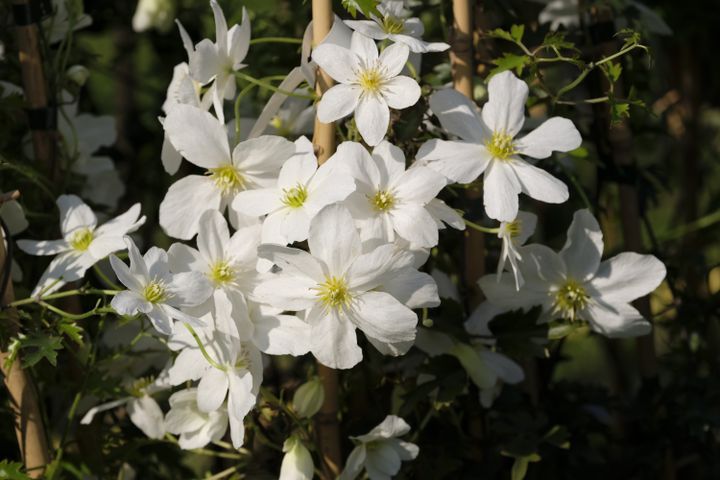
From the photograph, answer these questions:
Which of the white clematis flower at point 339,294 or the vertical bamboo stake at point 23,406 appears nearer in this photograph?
the white clematis flower at point 339,294

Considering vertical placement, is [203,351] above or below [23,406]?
above

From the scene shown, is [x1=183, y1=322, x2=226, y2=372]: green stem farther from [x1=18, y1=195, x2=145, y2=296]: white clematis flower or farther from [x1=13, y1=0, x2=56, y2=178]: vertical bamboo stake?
[x1=13, y1=0, x2=56, y2=178]: vertical bamboo stake

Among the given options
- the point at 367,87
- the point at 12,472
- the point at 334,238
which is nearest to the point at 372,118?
the point at 367,87

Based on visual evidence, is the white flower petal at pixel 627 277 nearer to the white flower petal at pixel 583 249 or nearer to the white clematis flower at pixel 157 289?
the white flower petal at pixel 583 249

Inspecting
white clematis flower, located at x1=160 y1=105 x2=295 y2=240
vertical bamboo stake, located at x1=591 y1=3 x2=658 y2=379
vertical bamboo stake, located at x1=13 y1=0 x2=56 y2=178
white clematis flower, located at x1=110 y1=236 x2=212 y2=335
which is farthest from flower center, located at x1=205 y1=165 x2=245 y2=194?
vertical bamboo stake, located at x1=591 y1=3 x2=658 y2=379

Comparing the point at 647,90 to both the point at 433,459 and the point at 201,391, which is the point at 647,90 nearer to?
the point at 433,459

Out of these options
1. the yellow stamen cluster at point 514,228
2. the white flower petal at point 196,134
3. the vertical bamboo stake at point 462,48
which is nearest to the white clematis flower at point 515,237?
the yellow stamen cluster at point 514,228

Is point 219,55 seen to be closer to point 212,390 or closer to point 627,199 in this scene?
point 212,390
